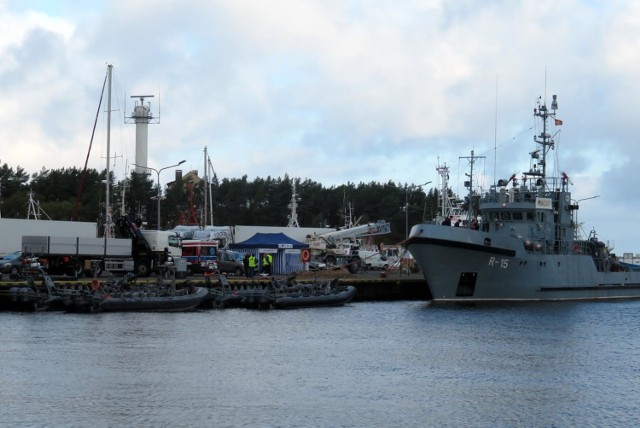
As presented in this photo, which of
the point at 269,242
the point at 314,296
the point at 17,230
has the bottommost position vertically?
the point at 314,296

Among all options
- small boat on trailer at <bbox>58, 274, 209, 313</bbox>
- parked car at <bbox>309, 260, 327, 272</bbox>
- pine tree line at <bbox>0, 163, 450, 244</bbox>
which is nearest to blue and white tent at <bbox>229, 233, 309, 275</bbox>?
parked car at <bbox>309, 260, 327, 272</bbox>

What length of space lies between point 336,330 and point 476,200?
2969cm

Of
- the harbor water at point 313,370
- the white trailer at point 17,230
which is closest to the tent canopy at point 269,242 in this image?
the white trailer at point 17,230

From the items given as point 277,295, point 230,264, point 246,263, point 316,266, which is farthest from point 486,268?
point 316,266

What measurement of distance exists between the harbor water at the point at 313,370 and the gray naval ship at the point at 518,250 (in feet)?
21.5

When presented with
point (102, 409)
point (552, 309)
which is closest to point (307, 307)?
point (552, 309)

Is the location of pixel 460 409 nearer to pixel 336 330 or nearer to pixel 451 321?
pixel 336 330

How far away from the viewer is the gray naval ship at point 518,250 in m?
61.7

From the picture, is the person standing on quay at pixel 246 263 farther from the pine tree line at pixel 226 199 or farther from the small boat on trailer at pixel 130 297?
the pine tree line at pixel 226 199

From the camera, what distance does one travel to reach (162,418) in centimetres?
2905

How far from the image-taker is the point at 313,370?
37250 mm

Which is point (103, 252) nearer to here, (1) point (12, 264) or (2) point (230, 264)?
(1) point (12, 264)

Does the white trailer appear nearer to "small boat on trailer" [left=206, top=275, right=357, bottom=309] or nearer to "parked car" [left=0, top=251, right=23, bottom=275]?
"parked car" [left=0, top=251, right=23, bottom=275]

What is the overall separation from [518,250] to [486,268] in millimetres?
2211
